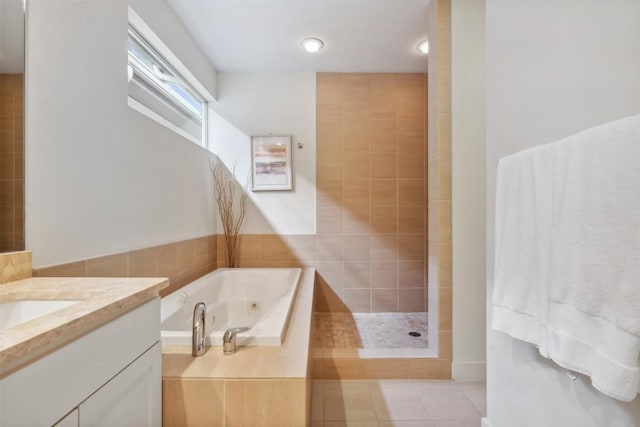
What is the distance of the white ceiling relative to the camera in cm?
199

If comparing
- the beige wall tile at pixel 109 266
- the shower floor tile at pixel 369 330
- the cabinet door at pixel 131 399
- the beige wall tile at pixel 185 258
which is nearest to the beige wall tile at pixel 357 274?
the shower floor tile at pixel 369 330

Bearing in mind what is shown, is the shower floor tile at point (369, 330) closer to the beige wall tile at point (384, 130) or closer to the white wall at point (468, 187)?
the white wall at point (468, 187)

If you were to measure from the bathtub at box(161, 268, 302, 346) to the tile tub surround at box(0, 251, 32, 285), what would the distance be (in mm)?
545

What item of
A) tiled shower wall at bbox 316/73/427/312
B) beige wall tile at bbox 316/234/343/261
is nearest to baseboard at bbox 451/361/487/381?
tiled shower wall at bbox 316/73/427/312

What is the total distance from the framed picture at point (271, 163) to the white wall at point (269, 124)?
0.06m

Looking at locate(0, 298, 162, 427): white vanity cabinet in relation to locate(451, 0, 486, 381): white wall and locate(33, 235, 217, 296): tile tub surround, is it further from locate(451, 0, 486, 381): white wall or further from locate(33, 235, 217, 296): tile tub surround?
locate(451, 0, 486, 381): white wall

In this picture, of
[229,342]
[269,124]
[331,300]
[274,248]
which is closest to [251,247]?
[274,248]

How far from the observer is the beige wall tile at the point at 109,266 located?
1.24 metres

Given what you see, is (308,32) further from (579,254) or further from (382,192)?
(579,254)

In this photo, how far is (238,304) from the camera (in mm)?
2424

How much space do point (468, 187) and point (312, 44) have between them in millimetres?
1755

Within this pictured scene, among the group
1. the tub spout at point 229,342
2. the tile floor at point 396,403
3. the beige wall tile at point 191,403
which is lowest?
the tile floor at point 396,403

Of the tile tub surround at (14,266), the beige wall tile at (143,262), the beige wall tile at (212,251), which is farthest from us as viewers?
the beige wall tile at (212,251)

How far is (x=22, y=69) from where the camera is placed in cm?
97
